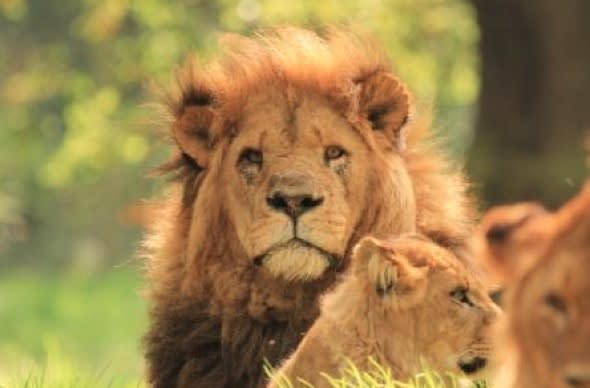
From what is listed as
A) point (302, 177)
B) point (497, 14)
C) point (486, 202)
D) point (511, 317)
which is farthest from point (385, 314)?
point (497, 14)

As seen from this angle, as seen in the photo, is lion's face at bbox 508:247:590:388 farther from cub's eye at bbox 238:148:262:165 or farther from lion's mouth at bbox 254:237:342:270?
cub's eye at bbox 238:148:262:165

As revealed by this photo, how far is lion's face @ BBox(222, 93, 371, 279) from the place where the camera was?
6.25m

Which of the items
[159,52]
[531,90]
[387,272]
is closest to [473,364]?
[387,272]

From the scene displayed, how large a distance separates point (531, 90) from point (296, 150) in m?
5.60

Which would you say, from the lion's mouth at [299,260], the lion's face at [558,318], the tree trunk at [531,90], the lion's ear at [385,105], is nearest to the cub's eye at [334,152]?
the lion's ear at [385,105]

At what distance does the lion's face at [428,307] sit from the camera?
535 centimetres

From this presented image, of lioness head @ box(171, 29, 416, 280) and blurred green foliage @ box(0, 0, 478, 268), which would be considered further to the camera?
blurred green foliage @ box(0, 0, 478, 268)

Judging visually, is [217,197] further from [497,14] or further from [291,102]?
[497,14]

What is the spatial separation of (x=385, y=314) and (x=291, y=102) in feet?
4.57

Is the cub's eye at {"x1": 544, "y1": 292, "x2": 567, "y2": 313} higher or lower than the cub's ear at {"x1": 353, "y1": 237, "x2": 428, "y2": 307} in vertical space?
higher

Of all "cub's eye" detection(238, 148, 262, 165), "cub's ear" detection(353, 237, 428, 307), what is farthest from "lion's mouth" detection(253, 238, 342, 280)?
"cub's ear" detection(353, 237, 428, 307)

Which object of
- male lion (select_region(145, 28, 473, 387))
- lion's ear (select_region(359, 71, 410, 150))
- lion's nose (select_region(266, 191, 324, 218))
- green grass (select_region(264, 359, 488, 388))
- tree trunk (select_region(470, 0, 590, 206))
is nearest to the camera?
green grass (select_region(264, 359, 488, 388))

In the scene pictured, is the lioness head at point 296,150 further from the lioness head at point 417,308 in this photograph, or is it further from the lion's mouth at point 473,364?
the lion's mouth at point 473,364

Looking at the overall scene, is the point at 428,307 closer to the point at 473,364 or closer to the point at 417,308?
the point at 417,308
